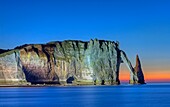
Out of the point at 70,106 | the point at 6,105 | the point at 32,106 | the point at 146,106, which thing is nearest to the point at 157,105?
the point at 146,106

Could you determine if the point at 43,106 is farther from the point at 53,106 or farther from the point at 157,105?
the point at 157,105

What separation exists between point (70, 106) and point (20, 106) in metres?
9.95

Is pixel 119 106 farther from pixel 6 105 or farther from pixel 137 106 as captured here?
pixel 6 105

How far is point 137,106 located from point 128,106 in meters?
1.67

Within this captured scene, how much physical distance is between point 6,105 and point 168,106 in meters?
30.6

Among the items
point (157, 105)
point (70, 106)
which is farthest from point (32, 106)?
point (157, 105)

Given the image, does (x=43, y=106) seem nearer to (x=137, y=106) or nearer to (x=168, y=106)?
(x=137, y=106)

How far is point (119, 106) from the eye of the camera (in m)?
80.5

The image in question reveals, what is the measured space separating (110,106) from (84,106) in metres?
4.85

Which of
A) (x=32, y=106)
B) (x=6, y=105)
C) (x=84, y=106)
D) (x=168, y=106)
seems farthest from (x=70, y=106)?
(x=168, y=106)

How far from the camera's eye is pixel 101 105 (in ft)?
270

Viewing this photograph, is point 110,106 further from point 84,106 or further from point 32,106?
point 32,106

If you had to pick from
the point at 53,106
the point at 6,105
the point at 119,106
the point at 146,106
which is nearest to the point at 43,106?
the point at 53,106

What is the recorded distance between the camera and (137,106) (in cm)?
7950
